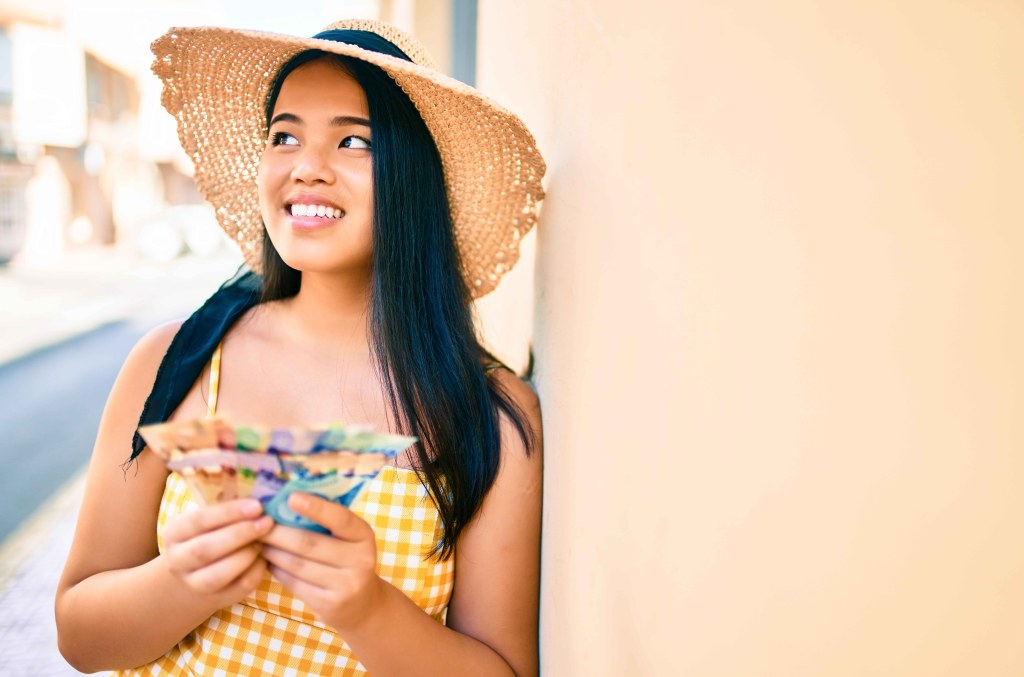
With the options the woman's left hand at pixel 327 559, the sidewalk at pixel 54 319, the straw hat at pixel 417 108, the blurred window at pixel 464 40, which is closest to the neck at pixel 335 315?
the straw hat at pixel 417 108

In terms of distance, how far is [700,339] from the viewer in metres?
0.70

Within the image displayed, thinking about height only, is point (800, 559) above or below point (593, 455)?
above

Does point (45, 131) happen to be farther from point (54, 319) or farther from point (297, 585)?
point (297, 585)

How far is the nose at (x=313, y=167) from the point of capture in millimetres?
1474

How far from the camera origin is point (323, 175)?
1.48 meters

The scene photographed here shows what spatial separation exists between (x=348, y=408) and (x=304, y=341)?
21 cm

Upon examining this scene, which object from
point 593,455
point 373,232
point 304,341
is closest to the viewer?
point 593,455

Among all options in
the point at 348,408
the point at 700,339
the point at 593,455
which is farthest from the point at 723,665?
the point at 348,408

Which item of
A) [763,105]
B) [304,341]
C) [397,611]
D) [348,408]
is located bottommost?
[397,611]

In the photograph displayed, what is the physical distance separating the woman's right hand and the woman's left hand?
0.02 m

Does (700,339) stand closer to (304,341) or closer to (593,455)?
(593,455)

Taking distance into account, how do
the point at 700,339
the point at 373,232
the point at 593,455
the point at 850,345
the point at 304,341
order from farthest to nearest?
1. the point at 304,341
2. the point at 373,232
3. the point at 593,455
4. the point at 700,339
5. the point at 850,345

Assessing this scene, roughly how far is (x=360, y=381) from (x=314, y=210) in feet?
1.25

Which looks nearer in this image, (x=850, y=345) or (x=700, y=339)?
(x=850, y=345)
